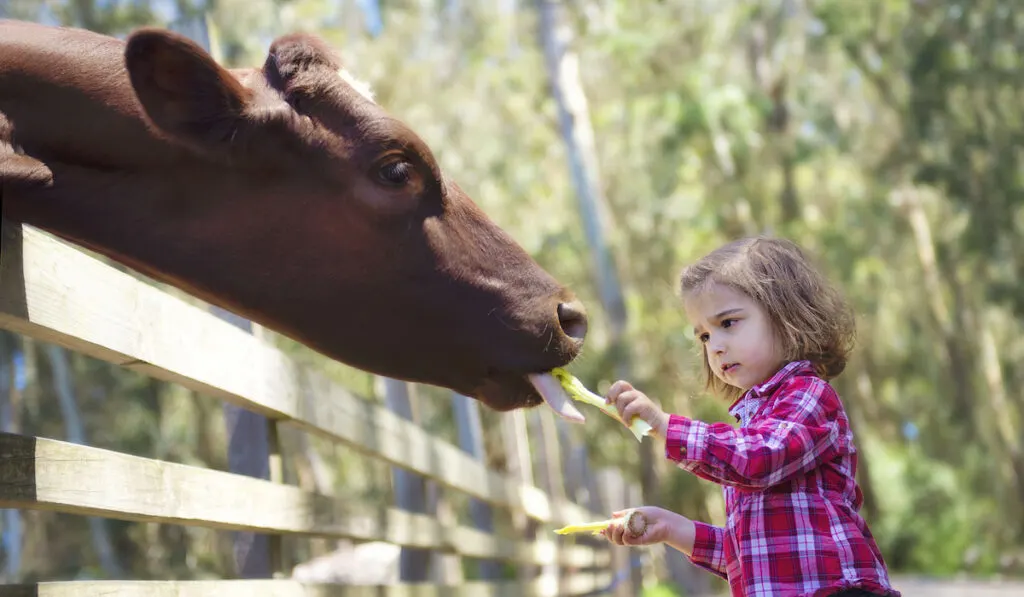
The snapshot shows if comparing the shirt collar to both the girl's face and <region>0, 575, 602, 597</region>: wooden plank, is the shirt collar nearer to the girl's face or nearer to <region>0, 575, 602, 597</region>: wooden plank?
the girl's face

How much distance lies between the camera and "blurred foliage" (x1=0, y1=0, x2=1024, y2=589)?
59.9ft

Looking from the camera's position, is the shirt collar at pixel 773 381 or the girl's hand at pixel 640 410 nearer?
the girl's hand at pixel 640 410

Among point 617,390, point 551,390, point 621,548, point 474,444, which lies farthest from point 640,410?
point 621,548

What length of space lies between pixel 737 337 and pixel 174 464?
1361 mm

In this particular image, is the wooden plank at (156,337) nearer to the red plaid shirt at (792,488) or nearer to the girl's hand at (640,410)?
the girl's hand at (640,410)

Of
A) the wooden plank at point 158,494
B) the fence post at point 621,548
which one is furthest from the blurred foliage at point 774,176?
the wooden plank at point 158,494

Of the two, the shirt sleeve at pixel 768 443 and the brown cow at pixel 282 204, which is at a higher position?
the brown cow at pixel 282 204

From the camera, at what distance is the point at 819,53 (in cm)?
2114

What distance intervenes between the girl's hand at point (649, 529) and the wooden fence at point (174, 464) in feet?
3.02

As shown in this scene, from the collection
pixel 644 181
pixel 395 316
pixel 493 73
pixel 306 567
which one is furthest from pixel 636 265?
pixel 395 316

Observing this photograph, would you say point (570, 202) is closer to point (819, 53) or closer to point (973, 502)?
point (819, 53)

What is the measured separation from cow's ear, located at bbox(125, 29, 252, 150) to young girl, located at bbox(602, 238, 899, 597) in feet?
3.59

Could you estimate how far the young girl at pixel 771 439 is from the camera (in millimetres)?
2625

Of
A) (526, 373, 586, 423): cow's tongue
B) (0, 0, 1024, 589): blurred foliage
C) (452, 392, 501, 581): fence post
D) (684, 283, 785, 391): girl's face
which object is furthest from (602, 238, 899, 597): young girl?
(0, 0, 1024, 589): blurred foliage
